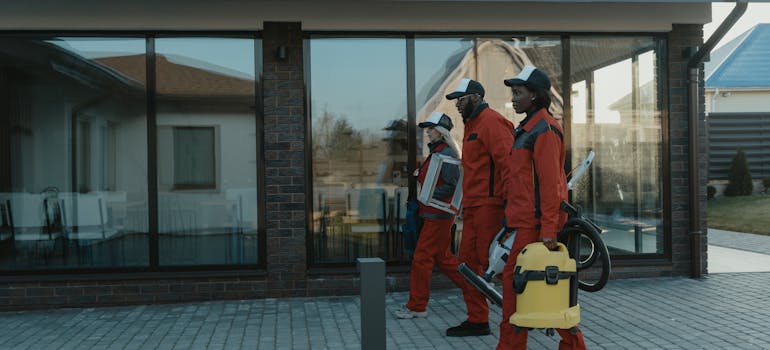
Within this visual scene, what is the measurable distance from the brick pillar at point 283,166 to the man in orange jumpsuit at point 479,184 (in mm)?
2420

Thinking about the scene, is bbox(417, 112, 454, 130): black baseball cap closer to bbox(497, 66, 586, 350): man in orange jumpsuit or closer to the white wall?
bbox(497, 66, 586, 350): man in orange jumpsuit

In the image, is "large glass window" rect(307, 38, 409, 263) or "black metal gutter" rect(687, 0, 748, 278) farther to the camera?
"black metal gutter" rect(687, 0, 748, 278)

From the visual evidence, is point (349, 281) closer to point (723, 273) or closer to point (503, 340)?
point (503, 340)

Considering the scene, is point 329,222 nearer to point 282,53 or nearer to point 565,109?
point 282,53

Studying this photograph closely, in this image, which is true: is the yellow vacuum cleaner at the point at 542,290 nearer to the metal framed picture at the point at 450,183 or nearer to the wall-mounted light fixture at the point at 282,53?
the metal framed picture at the point at 450,183

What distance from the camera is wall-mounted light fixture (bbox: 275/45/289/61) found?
8062mm

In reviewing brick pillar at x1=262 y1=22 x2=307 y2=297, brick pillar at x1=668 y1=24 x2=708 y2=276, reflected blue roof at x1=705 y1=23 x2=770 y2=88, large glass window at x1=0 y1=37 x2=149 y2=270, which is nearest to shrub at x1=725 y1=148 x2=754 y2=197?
reflected blue roof at x1=705 y1=23 x2=770 y2=88

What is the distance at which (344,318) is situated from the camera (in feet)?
23.3

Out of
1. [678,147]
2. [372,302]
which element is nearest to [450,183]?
[372,302]

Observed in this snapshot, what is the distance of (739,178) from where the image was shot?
21.6 metres

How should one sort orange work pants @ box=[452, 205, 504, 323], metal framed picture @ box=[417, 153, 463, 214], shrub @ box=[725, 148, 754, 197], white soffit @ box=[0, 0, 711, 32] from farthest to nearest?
shrub @ box=[725, 148, 754, 197], white soffit @ box=[0, 0, 711, 32], metal framed picture @ box=[417, 153, 463, 214], orange work pants @ box=[452, 205, 504, 323]

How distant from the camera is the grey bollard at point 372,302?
12.5 feet

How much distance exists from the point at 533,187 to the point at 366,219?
385 centimetres

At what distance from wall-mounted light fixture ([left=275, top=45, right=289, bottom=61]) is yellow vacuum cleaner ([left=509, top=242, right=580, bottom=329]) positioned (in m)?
4.25
